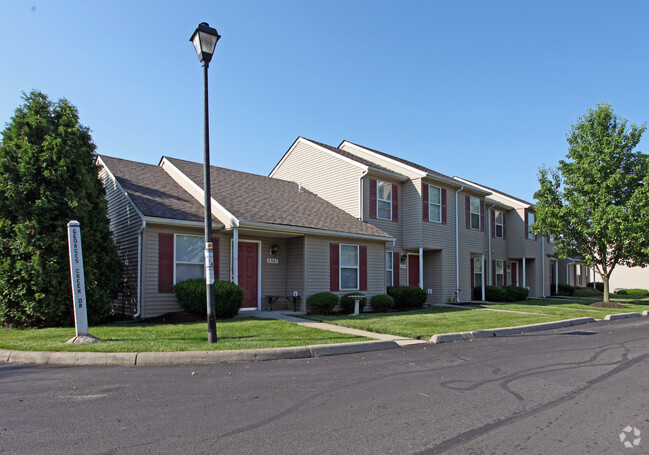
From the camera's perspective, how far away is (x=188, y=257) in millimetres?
13969

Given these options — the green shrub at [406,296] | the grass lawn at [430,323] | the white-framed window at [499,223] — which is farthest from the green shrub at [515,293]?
the grass lawn at [430,323]

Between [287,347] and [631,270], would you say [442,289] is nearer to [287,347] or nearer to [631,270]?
[287,347]

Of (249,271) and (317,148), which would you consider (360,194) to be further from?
Result: (249,271)

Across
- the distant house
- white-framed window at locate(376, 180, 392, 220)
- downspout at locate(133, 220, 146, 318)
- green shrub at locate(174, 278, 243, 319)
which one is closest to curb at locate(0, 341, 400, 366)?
green shrub at locate(174, 278, 243, 319)

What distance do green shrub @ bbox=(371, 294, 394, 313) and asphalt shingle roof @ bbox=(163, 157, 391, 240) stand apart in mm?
2312

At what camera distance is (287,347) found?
8.44 m

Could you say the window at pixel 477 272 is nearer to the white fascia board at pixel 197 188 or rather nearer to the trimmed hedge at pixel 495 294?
the trimmed hedge at pixel 495 294

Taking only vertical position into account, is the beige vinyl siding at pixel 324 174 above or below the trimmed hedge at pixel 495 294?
above

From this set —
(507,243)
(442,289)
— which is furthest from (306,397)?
(507,243)

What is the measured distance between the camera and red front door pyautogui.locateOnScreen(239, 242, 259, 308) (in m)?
15.4

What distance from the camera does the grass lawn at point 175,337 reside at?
8156 millimetres

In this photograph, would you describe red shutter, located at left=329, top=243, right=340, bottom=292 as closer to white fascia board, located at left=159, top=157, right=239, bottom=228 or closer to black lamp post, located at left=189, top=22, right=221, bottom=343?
white fascia board, located at left=159, top=157, right=239, bottom=228

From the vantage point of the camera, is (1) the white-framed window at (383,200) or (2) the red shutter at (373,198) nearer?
(2) the red shutter at (373,198)

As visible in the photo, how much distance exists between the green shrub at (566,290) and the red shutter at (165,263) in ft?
96.3
